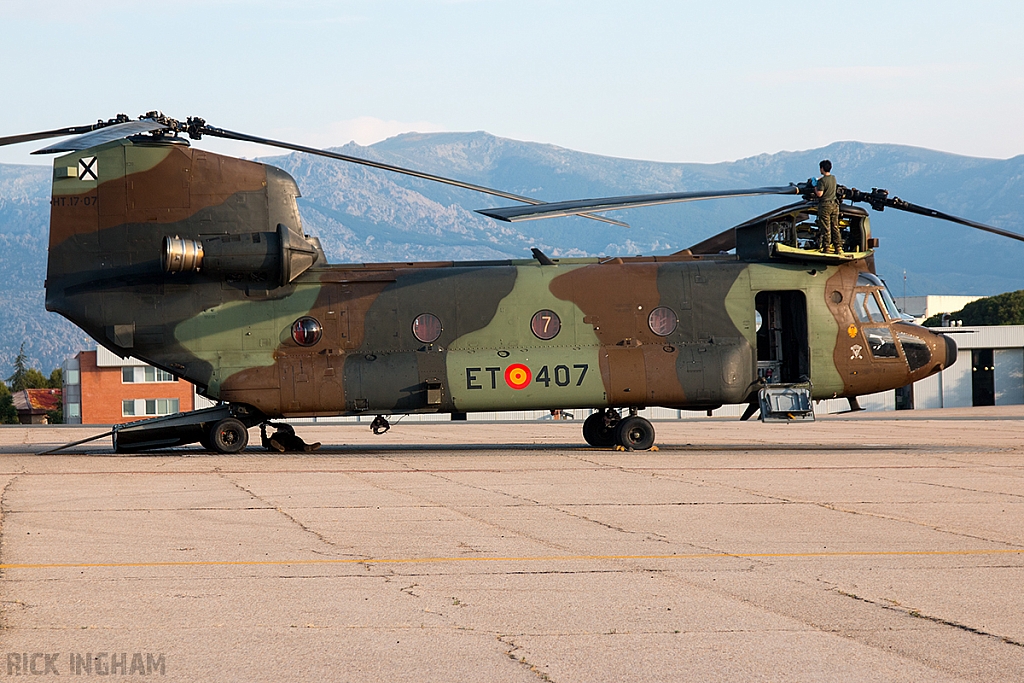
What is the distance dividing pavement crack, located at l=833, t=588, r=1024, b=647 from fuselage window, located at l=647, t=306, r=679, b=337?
12.3 meters

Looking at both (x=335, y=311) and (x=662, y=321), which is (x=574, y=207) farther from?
(x=335, y=311)

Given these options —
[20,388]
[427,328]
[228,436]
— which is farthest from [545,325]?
[20,388]

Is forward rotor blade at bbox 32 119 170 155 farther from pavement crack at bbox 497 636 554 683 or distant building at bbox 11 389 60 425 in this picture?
distant building at bbox 11 389 60 425

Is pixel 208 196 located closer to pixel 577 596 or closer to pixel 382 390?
pixel 382 390

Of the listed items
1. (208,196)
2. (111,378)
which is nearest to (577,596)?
(208,196)

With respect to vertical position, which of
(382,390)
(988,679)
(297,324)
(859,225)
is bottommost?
(988,679)

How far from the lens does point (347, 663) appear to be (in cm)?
594

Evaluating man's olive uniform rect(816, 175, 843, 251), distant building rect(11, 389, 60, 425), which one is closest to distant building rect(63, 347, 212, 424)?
distant building rect(11, 389, 60, 425)

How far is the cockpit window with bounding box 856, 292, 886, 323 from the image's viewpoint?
67.0 ft

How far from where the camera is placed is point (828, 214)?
20.0m

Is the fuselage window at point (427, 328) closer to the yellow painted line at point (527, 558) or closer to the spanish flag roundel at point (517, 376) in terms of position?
the spanish flag roundel at point (517, 376)

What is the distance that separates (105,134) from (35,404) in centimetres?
10286

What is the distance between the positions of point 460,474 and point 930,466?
290 inches

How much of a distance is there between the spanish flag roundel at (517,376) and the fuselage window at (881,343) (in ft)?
21.2
